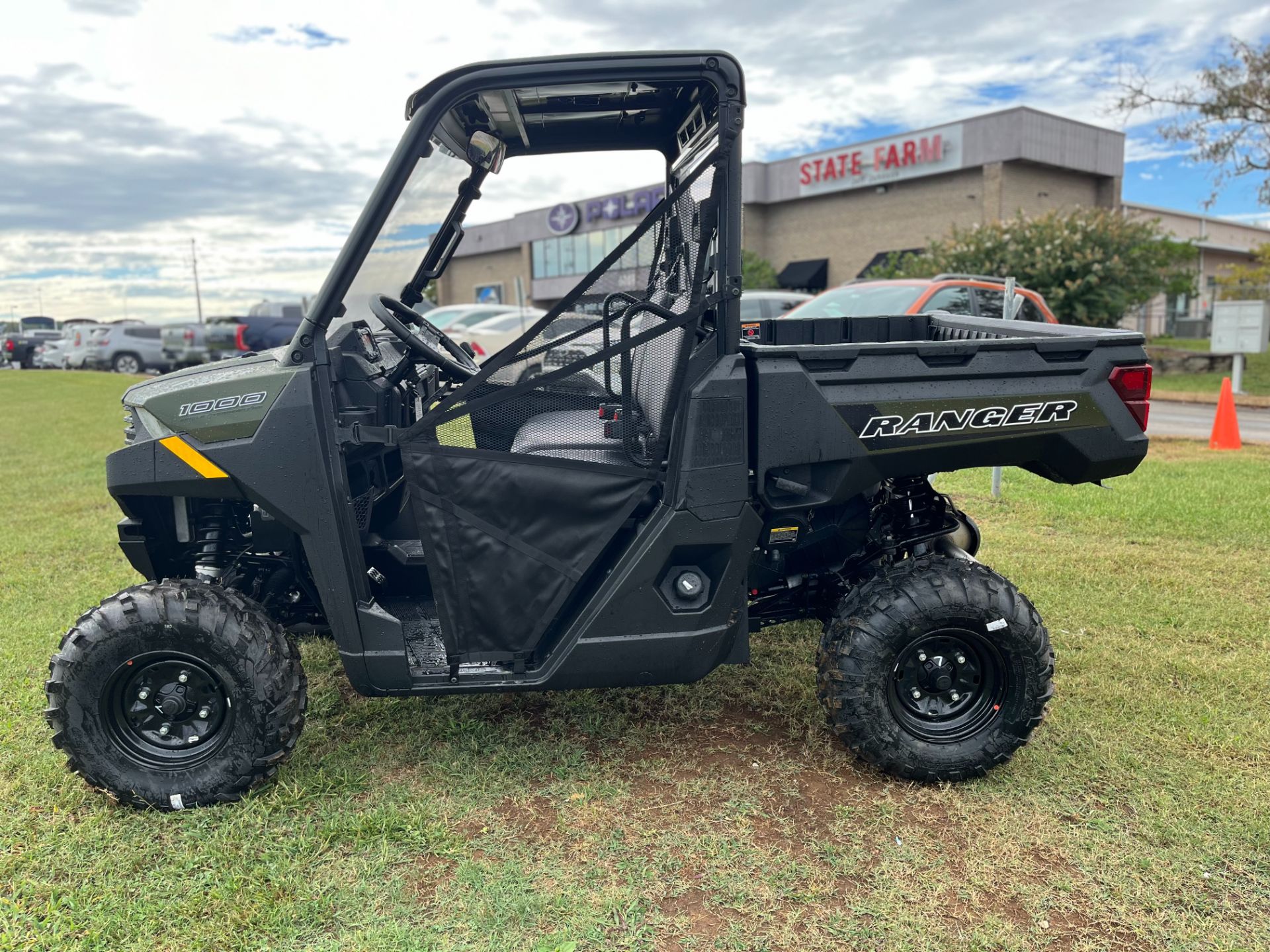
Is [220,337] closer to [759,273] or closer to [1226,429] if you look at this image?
[759,273]

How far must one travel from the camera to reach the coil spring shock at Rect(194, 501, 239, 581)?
3336mm

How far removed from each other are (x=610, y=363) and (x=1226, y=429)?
9.83 meters

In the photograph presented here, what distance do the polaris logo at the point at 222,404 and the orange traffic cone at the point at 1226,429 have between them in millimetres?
10453

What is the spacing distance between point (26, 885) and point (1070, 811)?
319 centimetres

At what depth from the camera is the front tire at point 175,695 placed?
299 centimetres

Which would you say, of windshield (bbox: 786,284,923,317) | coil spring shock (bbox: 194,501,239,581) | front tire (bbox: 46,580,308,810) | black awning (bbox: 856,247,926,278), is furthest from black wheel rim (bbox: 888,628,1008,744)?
black awning (bbox: 856,247,926,278)

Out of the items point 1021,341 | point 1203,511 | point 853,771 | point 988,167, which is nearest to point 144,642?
point 853,771

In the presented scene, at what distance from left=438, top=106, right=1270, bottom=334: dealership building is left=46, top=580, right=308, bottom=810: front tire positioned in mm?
24357

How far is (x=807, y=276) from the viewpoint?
119 feet

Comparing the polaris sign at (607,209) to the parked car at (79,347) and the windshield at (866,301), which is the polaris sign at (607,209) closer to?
the windshield at (866,301)

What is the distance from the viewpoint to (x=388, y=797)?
124 inches

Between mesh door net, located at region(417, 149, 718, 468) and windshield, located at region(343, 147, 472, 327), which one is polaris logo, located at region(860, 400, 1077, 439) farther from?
windshield, located at region(343, 147, 472, 327)

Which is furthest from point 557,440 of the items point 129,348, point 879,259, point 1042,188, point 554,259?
point 879,259

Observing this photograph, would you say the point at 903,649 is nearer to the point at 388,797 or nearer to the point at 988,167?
the point at 388,797
